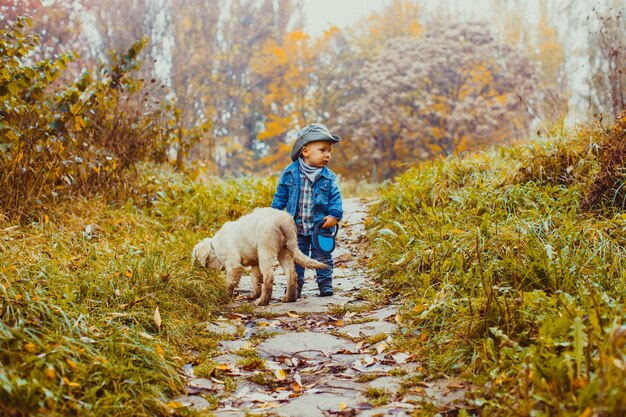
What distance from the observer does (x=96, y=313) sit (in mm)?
3506

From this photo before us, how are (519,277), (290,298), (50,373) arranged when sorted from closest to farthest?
(50,373) < (519,277) < (290,298)

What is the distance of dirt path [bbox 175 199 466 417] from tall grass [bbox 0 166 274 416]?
22 centimetres

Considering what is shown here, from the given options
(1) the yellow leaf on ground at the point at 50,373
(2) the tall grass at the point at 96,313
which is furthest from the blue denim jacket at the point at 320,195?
(1) the yellow leaf on ground at the point at 50,373

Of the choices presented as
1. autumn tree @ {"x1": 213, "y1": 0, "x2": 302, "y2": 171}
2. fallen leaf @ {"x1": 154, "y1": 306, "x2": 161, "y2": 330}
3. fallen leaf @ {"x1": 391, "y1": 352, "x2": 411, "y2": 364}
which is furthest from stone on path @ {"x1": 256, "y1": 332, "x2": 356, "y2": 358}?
autumn tree @ {"x1": 213, "y1": 0, "x2": 302, "y2": 171}

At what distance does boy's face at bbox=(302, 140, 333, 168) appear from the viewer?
5133mm

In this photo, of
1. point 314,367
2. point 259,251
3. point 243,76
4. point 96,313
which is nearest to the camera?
point 314,367

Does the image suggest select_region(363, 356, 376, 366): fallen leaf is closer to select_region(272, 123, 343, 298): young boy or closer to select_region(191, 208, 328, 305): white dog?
select_region(191, 208, 328, 305): white dog

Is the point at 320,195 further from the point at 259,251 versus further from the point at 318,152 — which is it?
the point at 259,251

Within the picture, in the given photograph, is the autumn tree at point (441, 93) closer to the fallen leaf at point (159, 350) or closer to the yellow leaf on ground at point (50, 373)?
the fallen leaf at point (159, 350)

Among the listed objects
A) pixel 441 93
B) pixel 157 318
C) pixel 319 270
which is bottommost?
pixel 157 318

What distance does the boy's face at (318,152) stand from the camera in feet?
16.8

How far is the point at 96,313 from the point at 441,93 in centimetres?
2054

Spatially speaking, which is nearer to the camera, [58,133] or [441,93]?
[58,133]

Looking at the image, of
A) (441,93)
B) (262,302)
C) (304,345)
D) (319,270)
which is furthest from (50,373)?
(441,93)
